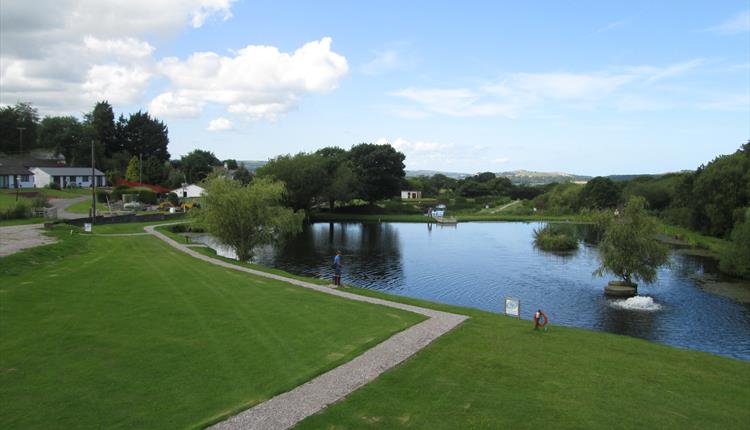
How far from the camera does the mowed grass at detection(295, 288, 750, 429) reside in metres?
12.1

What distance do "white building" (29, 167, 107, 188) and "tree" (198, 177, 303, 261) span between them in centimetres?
5805

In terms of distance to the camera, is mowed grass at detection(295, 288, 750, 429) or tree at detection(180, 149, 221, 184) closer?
mowed grass at detection(295, 288, 750, 429)

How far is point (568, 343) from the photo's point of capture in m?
19.1

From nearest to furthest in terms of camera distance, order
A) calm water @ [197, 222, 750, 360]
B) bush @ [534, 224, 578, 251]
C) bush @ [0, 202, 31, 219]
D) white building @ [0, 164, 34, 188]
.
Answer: calm water @ [197, 222, 750, 360]
bush @ [0, 202, 31, 219]
bush @ [534, 224, 578, 251]
white building @ [0, 164, 34, 188]

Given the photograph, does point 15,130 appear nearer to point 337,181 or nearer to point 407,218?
point 337,181

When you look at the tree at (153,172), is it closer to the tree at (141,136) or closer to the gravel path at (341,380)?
the tree at (141,136)

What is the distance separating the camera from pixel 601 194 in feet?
374

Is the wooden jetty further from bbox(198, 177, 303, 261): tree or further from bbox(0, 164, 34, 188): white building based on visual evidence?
bbox(0, 164, 34, 188): white building

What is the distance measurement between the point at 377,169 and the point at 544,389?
101199 millimetres

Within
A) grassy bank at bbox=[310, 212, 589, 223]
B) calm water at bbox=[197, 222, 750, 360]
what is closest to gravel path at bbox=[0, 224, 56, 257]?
calm water at bbox=[197, 222, 750, 360]

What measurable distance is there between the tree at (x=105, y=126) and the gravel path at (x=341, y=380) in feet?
361

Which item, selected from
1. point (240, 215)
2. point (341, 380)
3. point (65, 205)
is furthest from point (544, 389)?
point (65, 205)

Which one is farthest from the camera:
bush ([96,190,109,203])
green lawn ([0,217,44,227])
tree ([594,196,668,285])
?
bush ([96,190,109,203])

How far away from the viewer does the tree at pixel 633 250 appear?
37.0m
